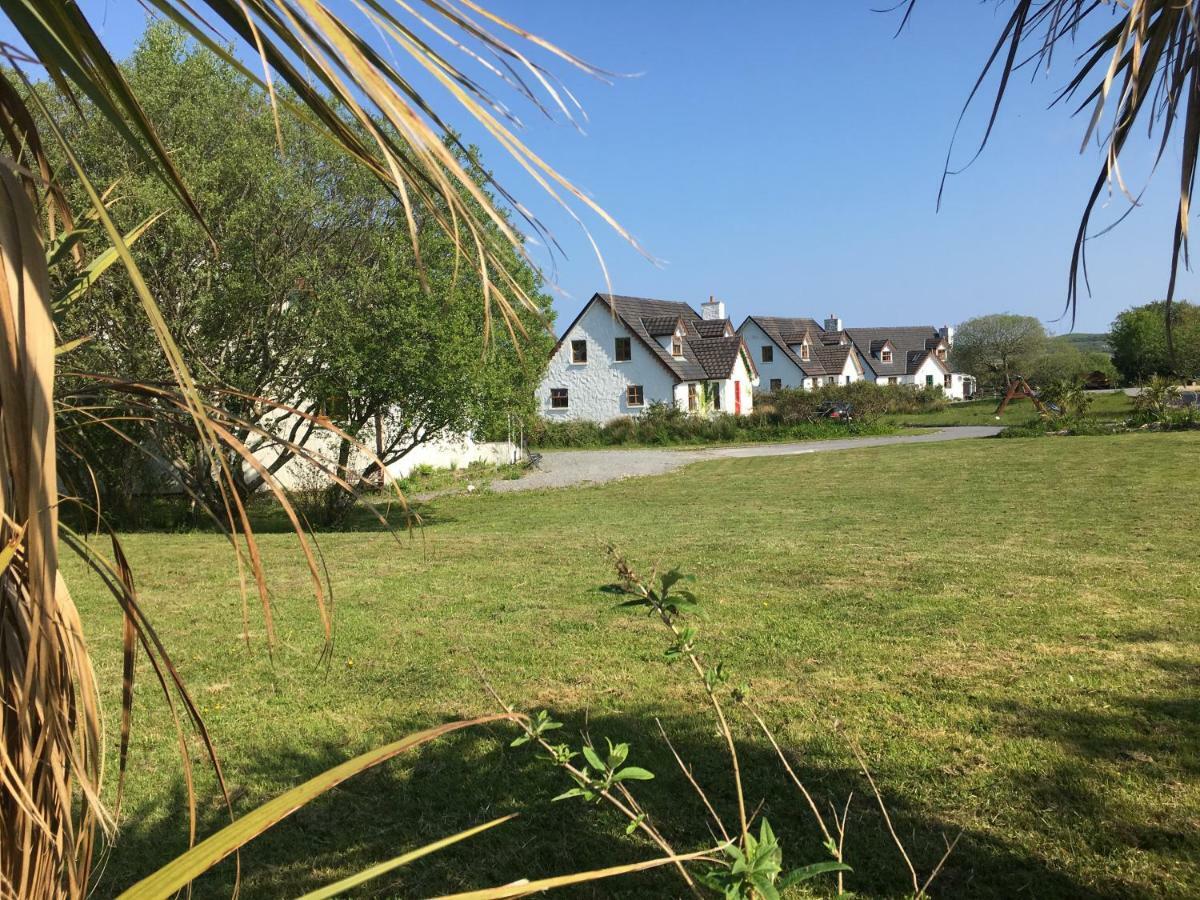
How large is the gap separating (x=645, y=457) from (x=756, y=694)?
83.7 feet

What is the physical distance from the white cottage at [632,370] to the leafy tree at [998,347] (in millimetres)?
35765

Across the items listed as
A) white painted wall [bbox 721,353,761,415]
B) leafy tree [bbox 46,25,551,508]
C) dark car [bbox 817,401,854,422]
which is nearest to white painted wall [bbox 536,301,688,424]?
white painted wall [bbox 721,353,761,415]

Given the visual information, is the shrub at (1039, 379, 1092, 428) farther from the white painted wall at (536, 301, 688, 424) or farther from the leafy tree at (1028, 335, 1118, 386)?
the leafy tree at (1028, 335, 1118, 386)

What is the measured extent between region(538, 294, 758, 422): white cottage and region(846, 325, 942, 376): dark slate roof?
117ft

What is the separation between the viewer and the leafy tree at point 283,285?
44.3 feet

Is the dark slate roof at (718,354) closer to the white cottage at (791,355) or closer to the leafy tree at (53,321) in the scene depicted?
the white cottage at (791,355)

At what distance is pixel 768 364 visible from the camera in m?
62.1

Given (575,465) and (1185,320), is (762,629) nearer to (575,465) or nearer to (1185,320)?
(575,465)

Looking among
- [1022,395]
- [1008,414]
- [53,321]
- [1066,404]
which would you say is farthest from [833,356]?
[53,321]

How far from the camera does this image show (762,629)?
7.13 metres

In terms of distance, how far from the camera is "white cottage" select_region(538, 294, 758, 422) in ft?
135

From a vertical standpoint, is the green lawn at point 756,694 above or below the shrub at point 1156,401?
below

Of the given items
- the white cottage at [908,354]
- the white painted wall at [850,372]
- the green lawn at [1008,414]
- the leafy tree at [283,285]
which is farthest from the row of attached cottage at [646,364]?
the white cottage at [908,354]

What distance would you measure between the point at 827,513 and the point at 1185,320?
3898 centimetres
